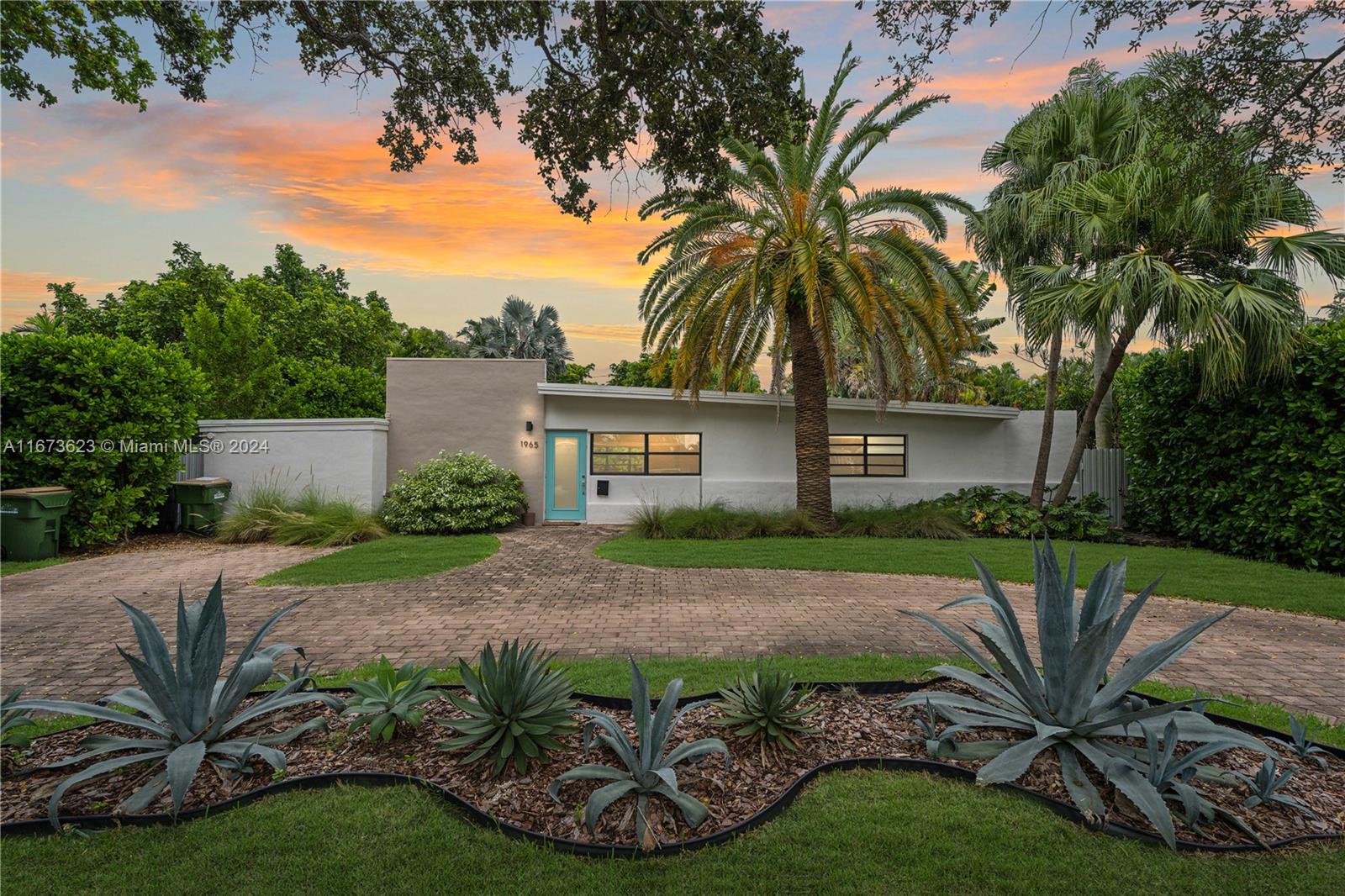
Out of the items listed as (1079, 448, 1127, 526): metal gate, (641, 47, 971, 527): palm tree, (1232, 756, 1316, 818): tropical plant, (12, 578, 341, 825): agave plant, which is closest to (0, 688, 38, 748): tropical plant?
(12, 578, 341, 825): agave plant

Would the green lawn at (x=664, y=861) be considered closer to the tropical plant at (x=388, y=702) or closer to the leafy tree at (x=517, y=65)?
the tropical plant at (x=388, y=702)

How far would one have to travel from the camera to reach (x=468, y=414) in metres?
16.7

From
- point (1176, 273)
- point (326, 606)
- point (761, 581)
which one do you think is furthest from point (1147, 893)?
point (1176, 273)

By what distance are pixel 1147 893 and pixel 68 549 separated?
1509 cm

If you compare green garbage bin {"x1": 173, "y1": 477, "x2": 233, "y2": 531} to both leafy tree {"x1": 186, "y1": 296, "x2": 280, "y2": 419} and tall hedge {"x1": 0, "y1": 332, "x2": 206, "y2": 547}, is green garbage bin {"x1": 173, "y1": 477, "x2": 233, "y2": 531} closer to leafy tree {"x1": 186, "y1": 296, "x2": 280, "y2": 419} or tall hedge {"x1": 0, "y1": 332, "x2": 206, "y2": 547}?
tall hedge {"x1": 0, "y1": 332, "x2": 206, "y2": 547}

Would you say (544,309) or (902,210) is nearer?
(902,210)

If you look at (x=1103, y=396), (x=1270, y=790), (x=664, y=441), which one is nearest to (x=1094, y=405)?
(x=1103, y=396)

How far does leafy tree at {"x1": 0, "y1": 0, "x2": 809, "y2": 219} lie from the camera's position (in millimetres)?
5574

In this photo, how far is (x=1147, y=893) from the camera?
2395 millimetres

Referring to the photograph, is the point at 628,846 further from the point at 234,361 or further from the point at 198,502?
the point at 234,361

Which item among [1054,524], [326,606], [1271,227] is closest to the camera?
[326,606]

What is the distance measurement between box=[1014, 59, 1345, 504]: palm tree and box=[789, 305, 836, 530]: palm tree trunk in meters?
4.20

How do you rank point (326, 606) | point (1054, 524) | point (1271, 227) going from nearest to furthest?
point (326, 606), point (1271, 227), point (1054, 524)

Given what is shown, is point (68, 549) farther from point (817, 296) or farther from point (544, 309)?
point (544, 309)
